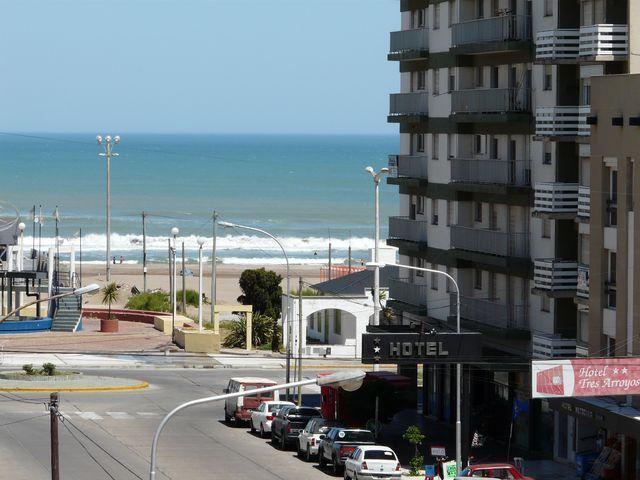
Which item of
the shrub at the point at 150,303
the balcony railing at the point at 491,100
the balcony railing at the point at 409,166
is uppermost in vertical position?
the balcony railing at the point at 491,100

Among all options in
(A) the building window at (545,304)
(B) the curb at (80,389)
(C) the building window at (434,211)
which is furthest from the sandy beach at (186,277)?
(A) the building window at (545,304)

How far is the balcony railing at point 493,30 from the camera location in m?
53.4

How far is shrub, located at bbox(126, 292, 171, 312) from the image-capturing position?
3915 inches

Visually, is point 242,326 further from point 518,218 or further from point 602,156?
point 602,156

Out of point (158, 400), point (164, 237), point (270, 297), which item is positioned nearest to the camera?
point (158, 400)

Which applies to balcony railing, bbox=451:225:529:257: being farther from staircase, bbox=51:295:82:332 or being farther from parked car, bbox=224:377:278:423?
staircase, bbox=51:295:82:332

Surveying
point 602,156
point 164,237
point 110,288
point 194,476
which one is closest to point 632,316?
point 602,156

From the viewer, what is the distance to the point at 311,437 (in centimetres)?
4972

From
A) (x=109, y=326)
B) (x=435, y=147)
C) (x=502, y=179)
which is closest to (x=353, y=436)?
(x=502, y=179)

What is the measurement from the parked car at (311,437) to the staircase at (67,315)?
36.1 metres

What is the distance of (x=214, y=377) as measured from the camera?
72062mm

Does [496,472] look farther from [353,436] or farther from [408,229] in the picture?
[408,229]

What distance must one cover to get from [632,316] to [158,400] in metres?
24.3

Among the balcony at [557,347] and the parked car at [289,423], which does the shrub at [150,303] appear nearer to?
the parked car at [289,423]
